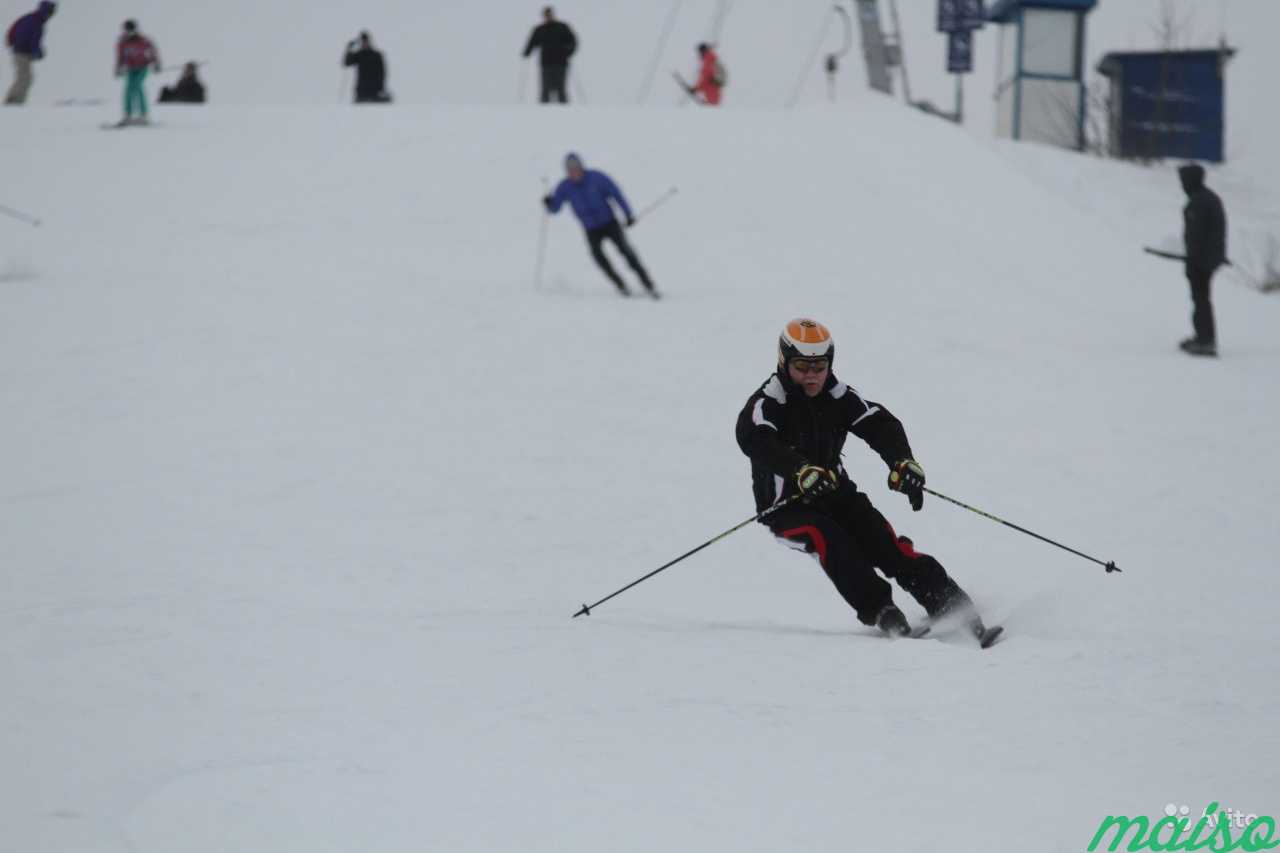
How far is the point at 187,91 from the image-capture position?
26.6 metres

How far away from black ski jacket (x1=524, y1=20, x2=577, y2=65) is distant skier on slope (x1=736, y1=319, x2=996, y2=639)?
698 inches

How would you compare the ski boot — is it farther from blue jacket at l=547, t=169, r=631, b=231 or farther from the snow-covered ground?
blue jacket at l=547, t=169, r=631, b=231

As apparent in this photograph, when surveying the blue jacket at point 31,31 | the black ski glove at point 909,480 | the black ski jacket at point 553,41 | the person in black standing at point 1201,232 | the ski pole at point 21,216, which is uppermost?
the blue jacket at point 31,31

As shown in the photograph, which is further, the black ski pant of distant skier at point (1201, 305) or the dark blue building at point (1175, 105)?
the dark blue building at point (1175, 105)

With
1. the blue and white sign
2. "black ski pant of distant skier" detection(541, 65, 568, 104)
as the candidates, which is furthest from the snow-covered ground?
the blue and white sign

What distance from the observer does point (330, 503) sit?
931 centimetres

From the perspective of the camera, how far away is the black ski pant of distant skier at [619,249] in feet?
50.2

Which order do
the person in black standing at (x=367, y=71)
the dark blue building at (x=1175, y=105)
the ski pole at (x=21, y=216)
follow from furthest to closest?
the dark blue building at (x=1175, y=105)
the person in black standing at (x=367, y=71)
the ski pole at (x=21, y=216)

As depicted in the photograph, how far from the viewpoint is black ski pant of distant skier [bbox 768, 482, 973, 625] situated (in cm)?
627

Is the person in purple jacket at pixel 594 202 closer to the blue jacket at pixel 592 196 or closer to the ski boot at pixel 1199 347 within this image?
the blue jacket at pixel 592 196

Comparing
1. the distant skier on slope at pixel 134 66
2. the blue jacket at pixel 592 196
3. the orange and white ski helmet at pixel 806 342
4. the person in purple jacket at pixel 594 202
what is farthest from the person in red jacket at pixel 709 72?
the orange and white ski helmet at pixel 806 342

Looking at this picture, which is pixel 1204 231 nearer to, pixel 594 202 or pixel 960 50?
pixel 594 202

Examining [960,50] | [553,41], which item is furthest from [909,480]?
[960,50]

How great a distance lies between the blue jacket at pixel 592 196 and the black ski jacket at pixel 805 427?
349 inches
